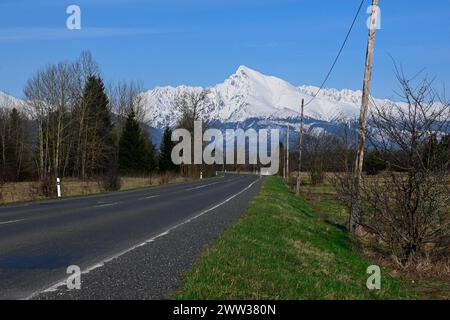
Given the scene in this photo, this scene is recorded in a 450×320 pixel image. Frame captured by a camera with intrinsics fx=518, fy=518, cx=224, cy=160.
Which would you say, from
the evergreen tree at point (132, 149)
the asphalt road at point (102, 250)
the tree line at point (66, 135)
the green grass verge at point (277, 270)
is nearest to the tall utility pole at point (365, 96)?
the green grass verge at point (277, 270)

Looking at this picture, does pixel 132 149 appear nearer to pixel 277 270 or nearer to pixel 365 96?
pixel 365 96

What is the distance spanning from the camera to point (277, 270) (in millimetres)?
7785

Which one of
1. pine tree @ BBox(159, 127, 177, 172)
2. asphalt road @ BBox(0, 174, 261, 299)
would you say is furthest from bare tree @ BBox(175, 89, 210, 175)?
asphalt road @ BBox(0, 174, 261, 299)

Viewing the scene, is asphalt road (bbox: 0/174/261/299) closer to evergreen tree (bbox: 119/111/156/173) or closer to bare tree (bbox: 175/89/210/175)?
evergreen tree (bbox: 119/111/156/173)

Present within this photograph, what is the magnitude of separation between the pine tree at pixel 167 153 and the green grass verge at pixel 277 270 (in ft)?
222

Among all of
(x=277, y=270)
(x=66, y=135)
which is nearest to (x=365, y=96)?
(x=277, y=270)

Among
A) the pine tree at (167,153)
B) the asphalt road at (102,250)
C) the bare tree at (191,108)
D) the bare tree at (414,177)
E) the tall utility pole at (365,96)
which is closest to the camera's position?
the asphalt road at (102,250)

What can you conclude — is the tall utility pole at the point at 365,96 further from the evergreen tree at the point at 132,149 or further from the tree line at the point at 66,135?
the evergreen tree at the point at 132,149

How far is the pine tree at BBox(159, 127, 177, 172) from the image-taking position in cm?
8089

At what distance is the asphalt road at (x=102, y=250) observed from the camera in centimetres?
635

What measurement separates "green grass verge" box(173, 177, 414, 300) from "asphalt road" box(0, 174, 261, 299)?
41cm

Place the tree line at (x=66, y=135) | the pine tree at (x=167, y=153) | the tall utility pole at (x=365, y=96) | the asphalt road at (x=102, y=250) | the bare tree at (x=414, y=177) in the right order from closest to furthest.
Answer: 1. the asphalt road at (x=102, y=250)
2. the bare tree at (x=414, y=177)
3. the tall utility pole at (x=365, y=96)
4. the tree line at (x=66, y=135)
5. the pine tree at (x=167, y=153)
